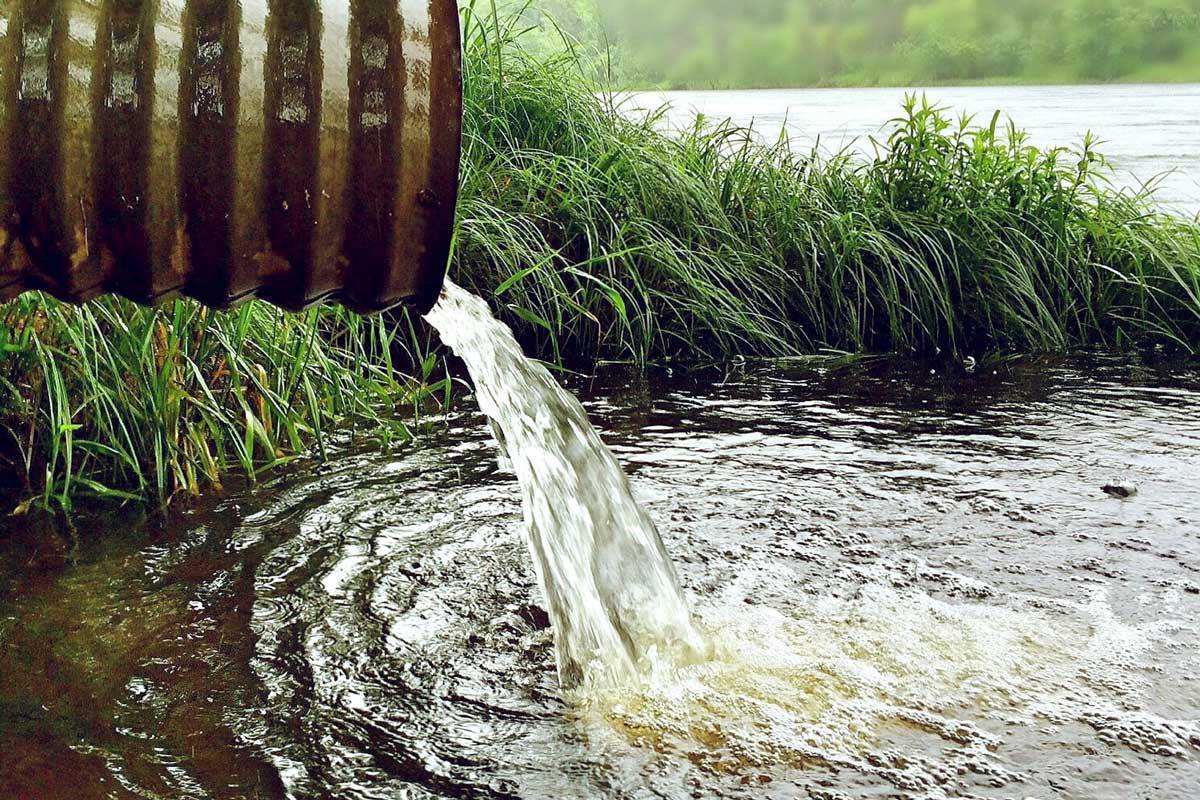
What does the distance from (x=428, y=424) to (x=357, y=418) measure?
230 millimetres

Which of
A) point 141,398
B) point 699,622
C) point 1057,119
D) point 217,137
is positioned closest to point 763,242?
point 141,398

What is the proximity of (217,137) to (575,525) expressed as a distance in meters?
1.38

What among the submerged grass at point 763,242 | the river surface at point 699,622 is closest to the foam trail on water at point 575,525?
the river surface at point 699,622

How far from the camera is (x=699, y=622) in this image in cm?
270

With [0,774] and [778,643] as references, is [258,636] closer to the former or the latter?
[0,774]

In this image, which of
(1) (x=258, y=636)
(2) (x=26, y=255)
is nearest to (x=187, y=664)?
(1) (x=258, y=636)

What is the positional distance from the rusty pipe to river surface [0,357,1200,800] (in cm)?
81

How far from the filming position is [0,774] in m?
2.09

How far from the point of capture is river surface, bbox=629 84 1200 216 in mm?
6664

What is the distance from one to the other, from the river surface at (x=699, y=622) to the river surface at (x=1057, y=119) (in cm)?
281

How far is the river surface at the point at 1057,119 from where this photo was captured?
6664mm

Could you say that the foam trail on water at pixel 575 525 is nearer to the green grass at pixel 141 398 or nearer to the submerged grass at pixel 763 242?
the green grass at pixel 141 398

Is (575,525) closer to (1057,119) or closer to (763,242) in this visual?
(763,242)

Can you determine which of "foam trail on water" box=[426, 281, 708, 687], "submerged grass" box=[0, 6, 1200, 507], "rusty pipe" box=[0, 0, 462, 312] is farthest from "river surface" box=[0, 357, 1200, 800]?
"submerged grass" box=[0, 6, 1200, 507]
